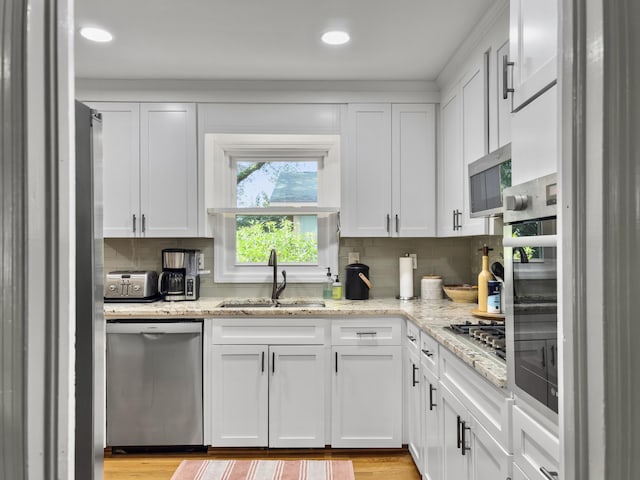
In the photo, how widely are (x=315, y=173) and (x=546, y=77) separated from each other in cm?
244

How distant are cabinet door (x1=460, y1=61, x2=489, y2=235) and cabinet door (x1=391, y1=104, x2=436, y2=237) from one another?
19.5 inches

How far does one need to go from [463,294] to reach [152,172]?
Result: 2.30 meters

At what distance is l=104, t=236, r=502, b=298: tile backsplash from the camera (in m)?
3.40

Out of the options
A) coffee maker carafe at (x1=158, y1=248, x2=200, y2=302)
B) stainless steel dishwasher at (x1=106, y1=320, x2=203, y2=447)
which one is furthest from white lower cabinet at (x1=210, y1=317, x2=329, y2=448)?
coffee maker carafe at (x1=158, y1=248, x2=200, y2=302)

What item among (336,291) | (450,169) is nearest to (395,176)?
(450,169)

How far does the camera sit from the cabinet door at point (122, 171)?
3.13 m

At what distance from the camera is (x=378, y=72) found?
3.00m

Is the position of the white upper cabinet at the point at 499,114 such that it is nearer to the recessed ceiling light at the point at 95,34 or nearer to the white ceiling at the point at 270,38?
the white ceiling at the point at 270,38

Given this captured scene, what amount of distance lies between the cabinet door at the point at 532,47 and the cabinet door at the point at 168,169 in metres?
2.34

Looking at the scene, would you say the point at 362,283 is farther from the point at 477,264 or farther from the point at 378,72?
the point at 378,72

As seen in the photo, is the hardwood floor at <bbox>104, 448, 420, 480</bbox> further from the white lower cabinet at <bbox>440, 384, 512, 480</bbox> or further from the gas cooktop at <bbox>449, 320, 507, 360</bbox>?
the gas cooktop at <bbox>449, 320, 507, 360</bbox>

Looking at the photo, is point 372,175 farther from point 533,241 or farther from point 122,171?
point 533,241

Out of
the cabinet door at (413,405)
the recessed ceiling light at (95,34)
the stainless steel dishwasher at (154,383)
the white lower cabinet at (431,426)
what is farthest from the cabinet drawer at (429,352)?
the recessed ceiling light at (95,34)

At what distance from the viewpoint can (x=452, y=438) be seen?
1.83 m
